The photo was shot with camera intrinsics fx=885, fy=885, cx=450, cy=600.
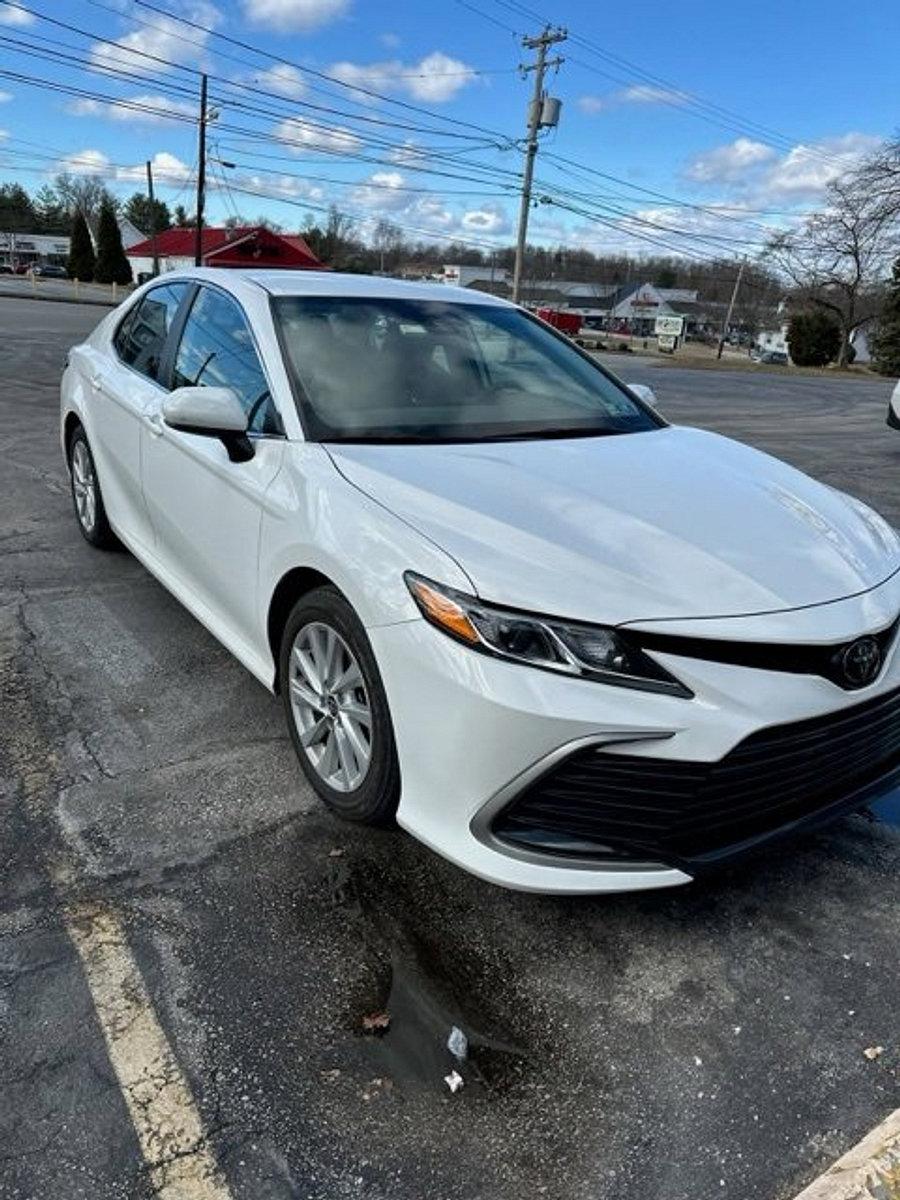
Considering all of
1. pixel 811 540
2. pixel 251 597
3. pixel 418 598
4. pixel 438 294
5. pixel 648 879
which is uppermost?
pixel 438 294

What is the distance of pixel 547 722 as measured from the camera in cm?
200

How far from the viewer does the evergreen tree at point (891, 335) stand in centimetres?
4506

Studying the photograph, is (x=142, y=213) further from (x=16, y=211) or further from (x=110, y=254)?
(x=110, y=254)

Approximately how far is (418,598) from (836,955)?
1.47 metres

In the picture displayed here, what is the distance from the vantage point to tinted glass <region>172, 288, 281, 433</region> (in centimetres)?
305

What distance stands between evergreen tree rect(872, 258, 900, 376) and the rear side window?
4735 cm

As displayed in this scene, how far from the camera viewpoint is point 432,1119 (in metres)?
1.83

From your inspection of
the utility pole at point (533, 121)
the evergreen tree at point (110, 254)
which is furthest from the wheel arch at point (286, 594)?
the evergreen tree at point (110, 254)

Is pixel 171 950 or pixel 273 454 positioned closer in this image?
pixel 171 950

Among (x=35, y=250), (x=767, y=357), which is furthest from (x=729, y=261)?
(x=35, y=250)

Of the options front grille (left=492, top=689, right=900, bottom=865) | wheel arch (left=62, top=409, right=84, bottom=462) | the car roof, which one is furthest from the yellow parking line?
wheel arch (left=62, top=409, right=84, bottom=462)

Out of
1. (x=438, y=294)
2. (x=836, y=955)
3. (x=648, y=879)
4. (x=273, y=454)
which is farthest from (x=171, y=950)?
(x=438, y=294)

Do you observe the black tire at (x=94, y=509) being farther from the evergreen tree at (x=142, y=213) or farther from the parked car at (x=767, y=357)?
the evergreen tree at (x=142, y=213)

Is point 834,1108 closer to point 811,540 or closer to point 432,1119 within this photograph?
point 432,1119
